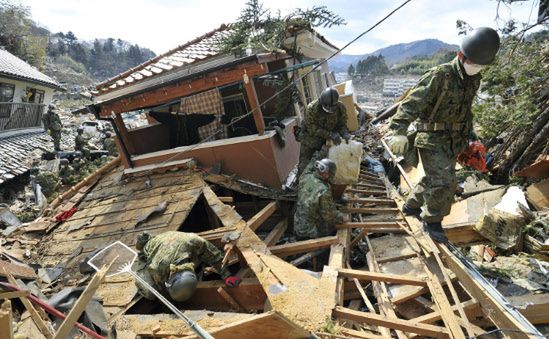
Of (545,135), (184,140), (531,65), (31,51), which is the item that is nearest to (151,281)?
(184,140)

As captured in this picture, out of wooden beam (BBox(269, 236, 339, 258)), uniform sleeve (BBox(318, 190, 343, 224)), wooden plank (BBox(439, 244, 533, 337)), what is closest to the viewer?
wooden plank (BBox(439, 244, 533, 337))

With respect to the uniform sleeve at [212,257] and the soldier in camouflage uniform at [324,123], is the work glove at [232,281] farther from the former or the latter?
the soldier in camouflage uniform at [324,123]

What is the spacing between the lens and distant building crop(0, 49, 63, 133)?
678 inches

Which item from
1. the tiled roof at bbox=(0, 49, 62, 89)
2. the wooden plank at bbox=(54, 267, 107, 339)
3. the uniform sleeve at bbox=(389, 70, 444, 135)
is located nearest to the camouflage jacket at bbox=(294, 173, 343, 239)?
the uniform sleeve at bbox=(389, 70, 444, 135)

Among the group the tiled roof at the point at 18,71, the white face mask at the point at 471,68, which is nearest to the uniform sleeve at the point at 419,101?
the white face mask at the point at 471,68

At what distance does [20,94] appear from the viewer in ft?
61.9

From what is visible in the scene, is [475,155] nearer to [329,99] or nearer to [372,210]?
[372,210]

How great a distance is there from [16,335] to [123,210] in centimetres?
370

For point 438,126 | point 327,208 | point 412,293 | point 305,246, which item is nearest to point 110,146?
point 327,208

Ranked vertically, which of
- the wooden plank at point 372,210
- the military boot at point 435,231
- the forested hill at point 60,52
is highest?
the forested hill at point 60,52

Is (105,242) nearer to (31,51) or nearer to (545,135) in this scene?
(545,135)

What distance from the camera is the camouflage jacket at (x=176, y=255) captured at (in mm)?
3701

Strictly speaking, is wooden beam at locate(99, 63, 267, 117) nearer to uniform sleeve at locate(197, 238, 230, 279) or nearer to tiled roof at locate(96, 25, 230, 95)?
tiled roof at locate(96, 25, 230, 95)

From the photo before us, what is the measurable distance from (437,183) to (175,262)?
3.21 metres
